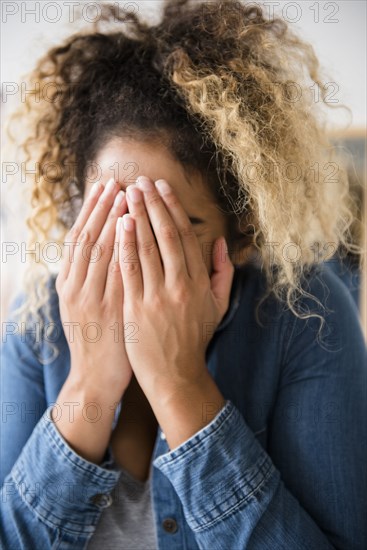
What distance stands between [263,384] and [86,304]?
33 centimetres

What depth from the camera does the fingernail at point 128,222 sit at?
2.94 ft

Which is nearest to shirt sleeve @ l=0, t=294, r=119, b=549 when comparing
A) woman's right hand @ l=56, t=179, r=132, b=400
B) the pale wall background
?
woman's right hand @ l=56, t=179, r=132, b=400

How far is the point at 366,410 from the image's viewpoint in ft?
3.16

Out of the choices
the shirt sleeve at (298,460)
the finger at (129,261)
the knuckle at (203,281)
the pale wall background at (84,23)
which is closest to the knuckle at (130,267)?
the finger at (129,261)

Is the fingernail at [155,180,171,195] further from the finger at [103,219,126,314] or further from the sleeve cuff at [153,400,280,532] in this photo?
the sleeve cuff at [153,400,280,532]

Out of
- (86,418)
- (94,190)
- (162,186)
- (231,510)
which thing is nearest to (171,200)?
(162,186)

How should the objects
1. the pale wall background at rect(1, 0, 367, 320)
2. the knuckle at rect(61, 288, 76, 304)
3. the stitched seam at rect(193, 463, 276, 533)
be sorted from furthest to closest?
the pale wall background at rect(1, 0, 367, 320) < the knuckle at rect(61, 288, 76, 304) < the stitched seam at rect(193, 463, 276, 533)

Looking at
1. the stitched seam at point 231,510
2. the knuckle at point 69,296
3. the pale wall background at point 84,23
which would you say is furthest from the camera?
the pale wall background at point 84,23

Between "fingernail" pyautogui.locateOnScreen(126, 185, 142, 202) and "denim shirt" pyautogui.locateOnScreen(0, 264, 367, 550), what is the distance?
0.82 ft

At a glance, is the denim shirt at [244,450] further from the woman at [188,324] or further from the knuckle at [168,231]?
the knuckle at [168,231]

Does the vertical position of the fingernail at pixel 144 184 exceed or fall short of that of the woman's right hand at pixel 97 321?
it exceeds it

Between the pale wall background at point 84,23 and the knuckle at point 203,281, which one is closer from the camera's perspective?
the knuckle at point 203,281

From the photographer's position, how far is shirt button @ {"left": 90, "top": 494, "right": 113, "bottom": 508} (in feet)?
2.90

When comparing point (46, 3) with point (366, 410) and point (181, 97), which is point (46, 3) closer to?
point (181, 97)
